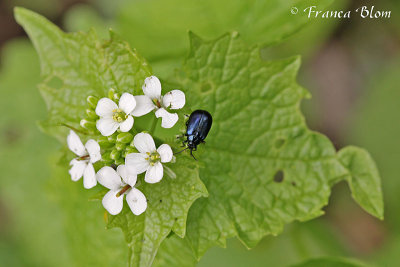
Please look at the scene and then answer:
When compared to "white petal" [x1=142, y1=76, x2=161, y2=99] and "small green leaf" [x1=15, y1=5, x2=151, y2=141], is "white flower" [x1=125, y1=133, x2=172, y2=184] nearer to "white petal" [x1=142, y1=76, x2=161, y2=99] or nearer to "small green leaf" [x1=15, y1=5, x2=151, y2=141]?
"white petal" [x1=142, y1=76, x2=161, y2=99]

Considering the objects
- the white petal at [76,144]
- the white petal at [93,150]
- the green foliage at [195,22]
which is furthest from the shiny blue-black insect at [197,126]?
the green foliage at [195,22]

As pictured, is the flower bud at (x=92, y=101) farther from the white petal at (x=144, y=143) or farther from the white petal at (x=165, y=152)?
the white petal at (x=165, y=152)

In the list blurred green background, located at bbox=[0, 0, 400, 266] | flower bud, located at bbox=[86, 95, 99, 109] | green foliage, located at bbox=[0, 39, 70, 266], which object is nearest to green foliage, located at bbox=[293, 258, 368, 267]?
blurred green background, located at bbox=[0, 0, 400, 266]

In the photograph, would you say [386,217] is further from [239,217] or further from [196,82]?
[196,82]

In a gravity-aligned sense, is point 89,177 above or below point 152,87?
below

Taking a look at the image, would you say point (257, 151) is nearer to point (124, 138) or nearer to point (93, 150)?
point (124, 138)

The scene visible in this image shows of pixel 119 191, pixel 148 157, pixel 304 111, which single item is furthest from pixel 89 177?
pixel 304 111

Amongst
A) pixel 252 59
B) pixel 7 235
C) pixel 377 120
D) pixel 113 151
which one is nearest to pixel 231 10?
pixel 252 59
